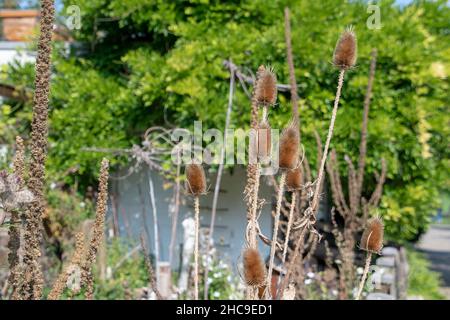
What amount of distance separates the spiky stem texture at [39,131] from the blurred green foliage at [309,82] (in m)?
3.55

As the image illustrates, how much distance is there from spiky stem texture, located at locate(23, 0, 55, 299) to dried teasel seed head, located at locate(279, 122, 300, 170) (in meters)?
0.36

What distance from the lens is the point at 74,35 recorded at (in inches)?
235

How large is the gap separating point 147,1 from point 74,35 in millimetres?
1183

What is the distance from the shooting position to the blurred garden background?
4.66 m

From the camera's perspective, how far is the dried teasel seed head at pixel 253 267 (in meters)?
0.88

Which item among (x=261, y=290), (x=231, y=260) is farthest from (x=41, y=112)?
(x=231, y=260)

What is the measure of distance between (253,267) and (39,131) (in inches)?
14.5

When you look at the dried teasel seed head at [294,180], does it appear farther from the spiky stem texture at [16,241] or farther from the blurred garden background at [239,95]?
the blurred garden background at [239,95]

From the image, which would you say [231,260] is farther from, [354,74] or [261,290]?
[261,290]

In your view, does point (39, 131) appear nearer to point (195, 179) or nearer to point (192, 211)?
point (195, 179)

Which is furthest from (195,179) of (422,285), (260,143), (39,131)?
(422,285)

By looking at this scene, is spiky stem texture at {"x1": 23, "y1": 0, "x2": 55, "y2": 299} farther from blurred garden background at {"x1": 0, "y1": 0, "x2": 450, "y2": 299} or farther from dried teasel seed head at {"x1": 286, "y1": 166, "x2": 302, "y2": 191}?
blurred garden background at {"x1": 0, "y1": 0, "x2": 450, "y2": 299}

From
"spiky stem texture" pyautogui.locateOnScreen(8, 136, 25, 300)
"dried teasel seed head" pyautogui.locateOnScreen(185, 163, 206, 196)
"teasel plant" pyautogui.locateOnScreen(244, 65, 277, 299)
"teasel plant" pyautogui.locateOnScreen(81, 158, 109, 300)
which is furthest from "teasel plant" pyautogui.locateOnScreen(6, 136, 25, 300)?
"teasel plant" pyautogui.locateOnScreen(244, 65, 277, 299)

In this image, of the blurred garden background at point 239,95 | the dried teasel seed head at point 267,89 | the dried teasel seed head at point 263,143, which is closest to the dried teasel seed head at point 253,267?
the dried teasel seed head at point 263,143
